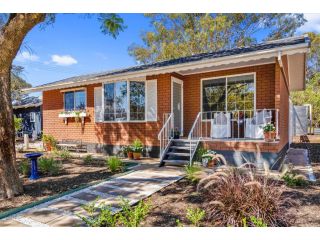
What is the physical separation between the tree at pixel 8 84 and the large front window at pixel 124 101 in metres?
4.28

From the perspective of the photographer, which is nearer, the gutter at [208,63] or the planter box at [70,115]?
the gutter at [208,63]

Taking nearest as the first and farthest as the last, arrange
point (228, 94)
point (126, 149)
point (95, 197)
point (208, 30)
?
1. point (95, 197)
2. point (228, 94)
3. point (126, 149)
4. point (208, 30)

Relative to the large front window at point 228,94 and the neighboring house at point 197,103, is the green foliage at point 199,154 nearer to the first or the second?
the neighboring house at point 197,103

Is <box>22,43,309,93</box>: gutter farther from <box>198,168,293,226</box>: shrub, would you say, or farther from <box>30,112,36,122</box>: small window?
<box>30,112,36,122</box>: small window

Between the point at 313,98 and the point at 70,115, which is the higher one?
the point at 313,98

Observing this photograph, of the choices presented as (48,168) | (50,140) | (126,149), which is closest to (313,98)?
(126,149)

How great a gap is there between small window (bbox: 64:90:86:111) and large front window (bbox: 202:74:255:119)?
19.4ft

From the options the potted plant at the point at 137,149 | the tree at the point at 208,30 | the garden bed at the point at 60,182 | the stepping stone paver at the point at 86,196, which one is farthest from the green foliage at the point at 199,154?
the tree at the point at 208,30

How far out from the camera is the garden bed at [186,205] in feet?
11.3

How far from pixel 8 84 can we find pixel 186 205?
14.5 ft

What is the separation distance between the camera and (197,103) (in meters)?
9.78

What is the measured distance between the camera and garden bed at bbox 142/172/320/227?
11.3 feet

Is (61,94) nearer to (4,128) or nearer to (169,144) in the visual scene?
(169,144)

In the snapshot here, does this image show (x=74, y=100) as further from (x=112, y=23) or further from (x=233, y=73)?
(x=233, y=73)
